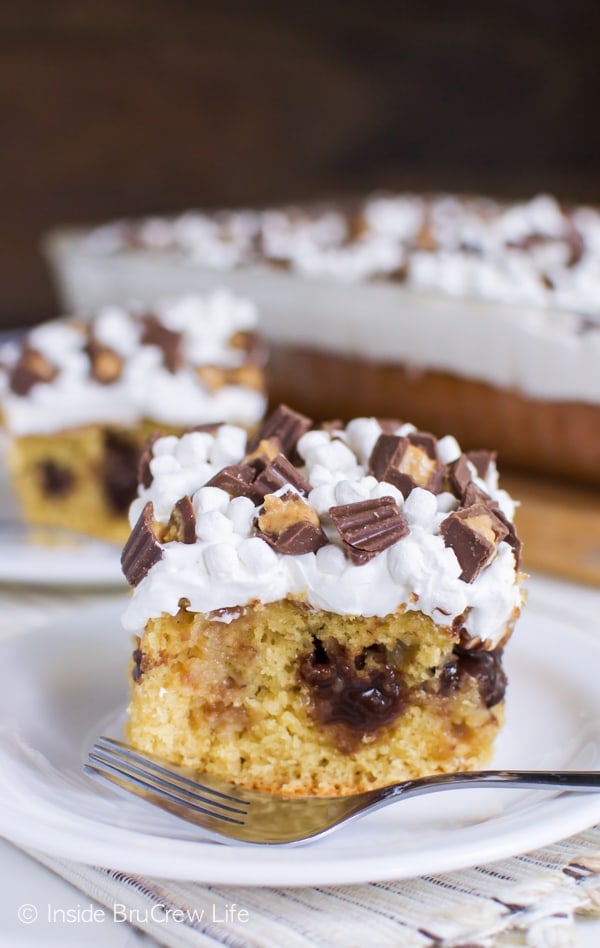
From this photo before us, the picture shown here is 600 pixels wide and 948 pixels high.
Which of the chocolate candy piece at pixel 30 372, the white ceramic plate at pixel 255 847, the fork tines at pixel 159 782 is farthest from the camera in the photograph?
the chocolate candy piece at pixel 30 372

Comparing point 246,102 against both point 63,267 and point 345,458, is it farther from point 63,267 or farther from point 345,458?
point 345,458

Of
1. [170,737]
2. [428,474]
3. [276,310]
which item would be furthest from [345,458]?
[276,310]

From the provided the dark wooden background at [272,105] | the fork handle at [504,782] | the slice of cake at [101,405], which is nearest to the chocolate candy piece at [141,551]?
the fork handle at [504,782]

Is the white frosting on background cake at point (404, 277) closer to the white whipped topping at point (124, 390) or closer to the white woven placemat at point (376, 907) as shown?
the white whipped topping at point (124, 390)

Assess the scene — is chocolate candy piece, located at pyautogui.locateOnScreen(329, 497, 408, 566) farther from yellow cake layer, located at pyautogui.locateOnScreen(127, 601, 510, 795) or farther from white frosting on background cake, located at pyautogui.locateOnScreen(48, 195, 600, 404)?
white frosting on background cake, located at pyautogui.locateOnScreen(48, 195, 600, 404)

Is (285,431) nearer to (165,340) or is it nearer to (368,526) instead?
(368,526)

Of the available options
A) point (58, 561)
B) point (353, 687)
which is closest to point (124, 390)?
point (58, 561)
